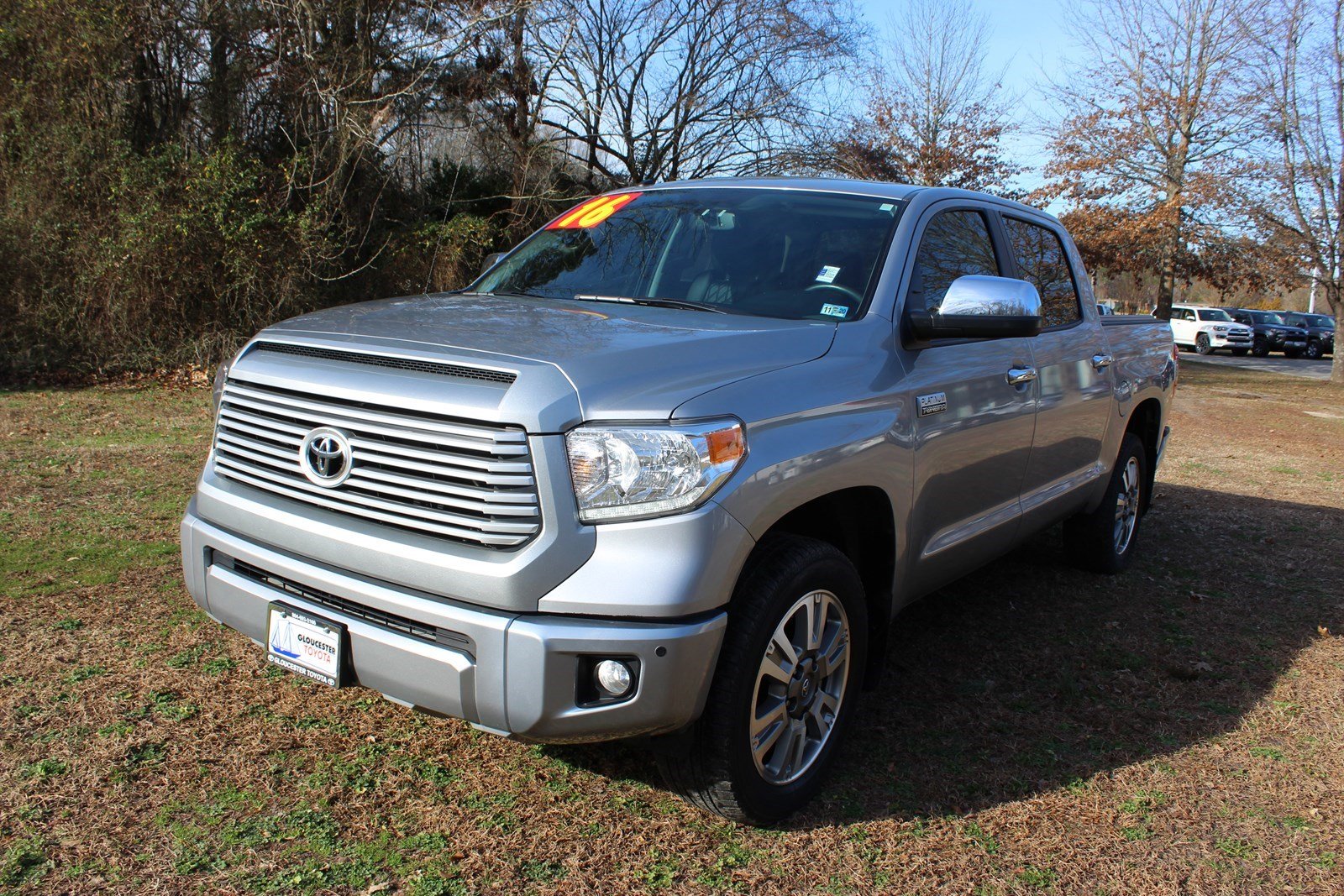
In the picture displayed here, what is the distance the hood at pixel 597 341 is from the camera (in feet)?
8.34

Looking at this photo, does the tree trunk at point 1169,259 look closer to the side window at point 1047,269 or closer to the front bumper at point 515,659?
the side window at point 1047,269

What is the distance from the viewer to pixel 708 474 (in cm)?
253

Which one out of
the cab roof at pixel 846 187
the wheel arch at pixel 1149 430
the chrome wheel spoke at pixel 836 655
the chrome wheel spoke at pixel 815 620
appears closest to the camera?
the chrome wheel spoke at pixel 815 620

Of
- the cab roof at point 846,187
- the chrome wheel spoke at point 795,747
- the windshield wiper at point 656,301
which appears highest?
the cab roof at point 846,187

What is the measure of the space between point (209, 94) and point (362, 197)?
7.36ft

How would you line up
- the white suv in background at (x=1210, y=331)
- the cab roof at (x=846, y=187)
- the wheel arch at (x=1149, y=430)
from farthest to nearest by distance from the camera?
the white suv in background at (x=1210, y=331) < the wheel arch at (x=1149, y=430) < the cab roof at (x=846, y=187)

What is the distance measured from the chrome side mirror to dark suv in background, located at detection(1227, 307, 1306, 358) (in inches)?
1443

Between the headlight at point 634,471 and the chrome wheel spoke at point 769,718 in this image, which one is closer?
the headlight at point 634,471

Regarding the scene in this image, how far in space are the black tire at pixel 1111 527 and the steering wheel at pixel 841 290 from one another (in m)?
2.64

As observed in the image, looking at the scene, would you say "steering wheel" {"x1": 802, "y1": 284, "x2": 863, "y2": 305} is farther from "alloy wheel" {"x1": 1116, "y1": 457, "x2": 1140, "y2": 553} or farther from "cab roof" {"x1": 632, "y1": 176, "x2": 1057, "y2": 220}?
"alloy wheel" {"x1": 1116, "y1": 457, "x2": 1140, "y2": 553}

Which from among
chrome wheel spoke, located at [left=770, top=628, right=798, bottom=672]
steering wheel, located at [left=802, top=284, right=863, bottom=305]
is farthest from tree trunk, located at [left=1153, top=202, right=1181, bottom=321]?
chrome wheel spoke, located at [left=770, top=628, right=798, bottom=672]

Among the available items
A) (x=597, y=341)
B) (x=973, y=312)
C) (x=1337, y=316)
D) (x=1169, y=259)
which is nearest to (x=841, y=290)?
(x=973, y=312)

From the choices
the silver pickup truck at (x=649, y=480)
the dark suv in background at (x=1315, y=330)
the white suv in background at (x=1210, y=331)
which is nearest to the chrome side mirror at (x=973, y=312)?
the silver pickup truck at (x=649, y=480)

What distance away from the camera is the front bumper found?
95.0 inches
